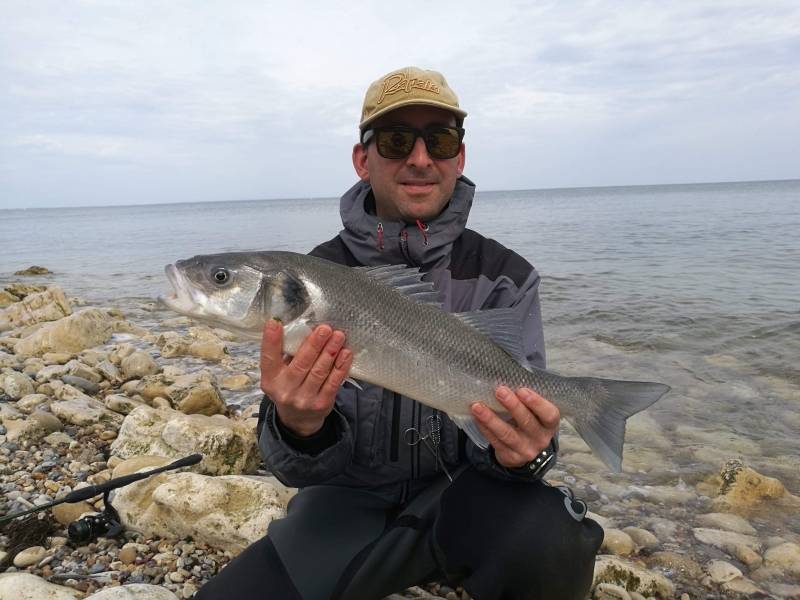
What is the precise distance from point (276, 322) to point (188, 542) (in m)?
2.03

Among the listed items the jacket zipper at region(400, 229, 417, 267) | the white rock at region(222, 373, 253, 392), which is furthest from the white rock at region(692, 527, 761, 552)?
the white rock at region(222, 373, 253, 392)

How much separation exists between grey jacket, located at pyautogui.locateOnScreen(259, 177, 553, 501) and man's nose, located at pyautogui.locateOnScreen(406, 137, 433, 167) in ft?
1.19

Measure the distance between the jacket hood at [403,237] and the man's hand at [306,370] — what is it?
3.55 ft

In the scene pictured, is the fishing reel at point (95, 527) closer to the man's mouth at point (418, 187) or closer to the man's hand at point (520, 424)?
the man's hand at point (520, 424)

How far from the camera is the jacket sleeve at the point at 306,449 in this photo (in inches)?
124

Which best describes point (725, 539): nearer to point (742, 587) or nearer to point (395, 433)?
point (742, 587)

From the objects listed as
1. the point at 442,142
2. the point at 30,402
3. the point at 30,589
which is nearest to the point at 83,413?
the point at 30,402

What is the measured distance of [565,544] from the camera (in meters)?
2.96

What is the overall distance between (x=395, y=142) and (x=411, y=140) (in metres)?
0.11

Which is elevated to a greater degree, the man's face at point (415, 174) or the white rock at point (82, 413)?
the man's face at point (415, 174)

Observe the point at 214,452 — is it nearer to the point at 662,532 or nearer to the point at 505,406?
the point at 505,406

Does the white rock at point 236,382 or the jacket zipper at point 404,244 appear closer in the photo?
the jacket zipper at point 404,244

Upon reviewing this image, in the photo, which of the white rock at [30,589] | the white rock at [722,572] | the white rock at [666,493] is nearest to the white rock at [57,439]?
the white rock at [30,589]

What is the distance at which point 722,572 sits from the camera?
3949 millimetres
